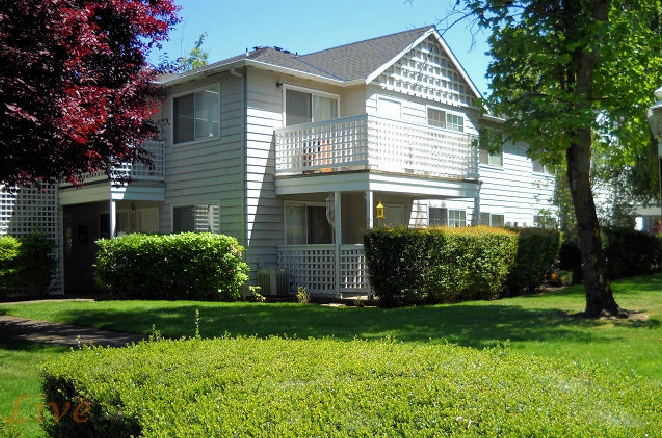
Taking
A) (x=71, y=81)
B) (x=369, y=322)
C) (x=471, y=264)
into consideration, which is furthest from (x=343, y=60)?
(x=71, y=81)

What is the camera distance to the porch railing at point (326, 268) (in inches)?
693

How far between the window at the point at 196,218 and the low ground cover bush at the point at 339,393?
45.7ft

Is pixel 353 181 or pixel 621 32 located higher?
pixel 621 32

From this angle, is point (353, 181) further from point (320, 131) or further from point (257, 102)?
point (257, 102)

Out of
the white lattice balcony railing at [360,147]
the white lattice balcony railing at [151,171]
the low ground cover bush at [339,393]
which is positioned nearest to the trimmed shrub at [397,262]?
the white lattice balcony railing at [360,147]

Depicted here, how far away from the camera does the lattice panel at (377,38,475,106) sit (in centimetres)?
2119

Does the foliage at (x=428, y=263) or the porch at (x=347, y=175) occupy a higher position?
the porch at (x=347, y=175)

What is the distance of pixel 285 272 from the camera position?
1867 cm

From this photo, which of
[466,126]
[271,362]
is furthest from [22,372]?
[466,126]

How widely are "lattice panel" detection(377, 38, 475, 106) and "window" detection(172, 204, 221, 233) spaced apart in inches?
242

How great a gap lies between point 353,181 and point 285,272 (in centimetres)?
323

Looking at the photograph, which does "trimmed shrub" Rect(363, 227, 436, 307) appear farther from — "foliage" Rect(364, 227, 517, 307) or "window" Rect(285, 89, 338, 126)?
"window" Rect(285, 89, 338, 126)

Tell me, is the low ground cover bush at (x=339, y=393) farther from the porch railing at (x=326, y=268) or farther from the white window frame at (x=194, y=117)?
the white window frame at (x=194, y=117)

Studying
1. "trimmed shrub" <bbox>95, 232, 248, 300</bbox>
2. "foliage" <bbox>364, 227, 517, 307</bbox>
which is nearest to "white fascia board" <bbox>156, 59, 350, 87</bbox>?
"trimmed shrub" <bbox>95, 232, 248, 300</bbox>
